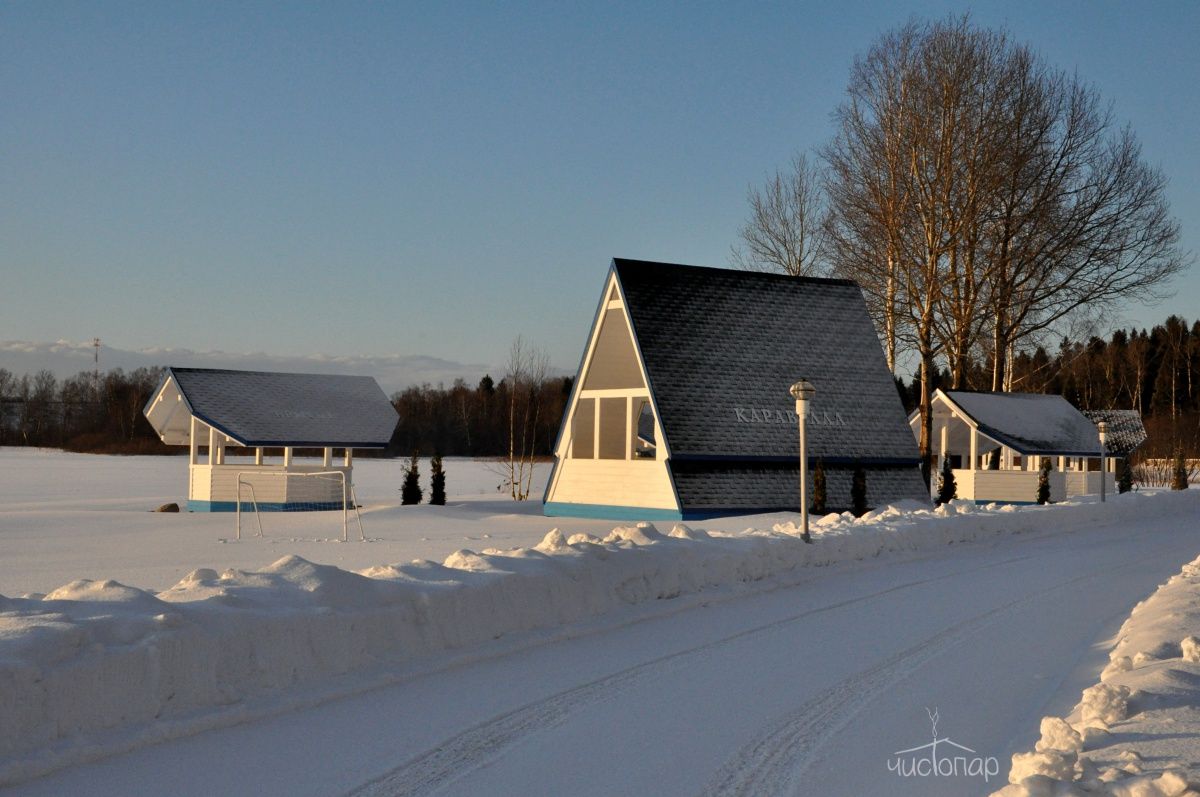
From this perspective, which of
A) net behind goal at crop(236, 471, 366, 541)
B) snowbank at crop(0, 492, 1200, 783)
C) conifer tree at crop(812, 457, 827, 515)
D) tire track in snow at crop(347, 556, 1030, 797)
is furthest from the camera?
net behind goal at crop(236, 471, 366, 541)

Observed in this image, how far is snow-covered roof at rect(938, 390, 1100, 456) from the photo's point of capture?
3688 centimetres

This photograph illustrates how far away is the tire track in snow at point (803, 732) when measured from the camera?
228 inches

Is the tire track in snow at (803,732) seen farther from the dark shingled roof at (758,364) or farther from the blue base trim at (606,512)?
the dark shingled roof at (758,364)

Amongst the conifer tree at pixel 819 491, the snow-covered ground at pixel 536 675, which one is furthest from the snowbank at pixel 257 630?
the conifer tree at pixel 819 491

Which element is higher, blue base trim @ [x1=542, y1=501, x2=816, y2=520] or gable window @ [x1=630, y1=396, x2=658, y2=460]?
gable window @ [x1=630, y1=396, x2=658, y2=460]

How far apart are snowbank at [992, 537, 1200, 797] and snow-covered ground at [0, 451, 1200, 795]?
47 cm

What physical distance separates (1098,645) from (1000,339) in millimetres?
32950

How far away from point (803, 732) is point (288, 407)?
29.7 meters

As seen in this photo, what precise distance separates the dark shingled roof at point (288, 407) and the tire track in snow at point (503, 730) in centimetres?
2444

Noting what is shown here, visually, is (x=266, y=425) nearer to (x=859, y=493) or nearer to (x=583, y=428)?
(x=583, y=428)

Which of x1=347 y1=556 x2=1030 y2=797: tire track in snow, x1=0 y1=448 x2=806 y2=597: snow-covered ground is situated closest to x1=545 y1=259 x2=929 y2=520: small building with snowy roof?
x1=0 y1=448 x2=806 y2=597: snow-covered ground

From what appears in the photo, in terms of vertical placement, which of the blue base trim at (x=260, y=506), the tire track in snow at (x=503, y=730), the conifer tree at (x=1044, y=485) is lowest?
the blue base trim at (x=260, y=506)

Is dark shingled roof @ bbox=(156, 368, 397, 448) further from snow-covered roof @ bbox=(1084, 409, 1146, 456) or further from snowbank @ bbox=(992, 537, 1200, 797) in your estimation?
snow-covered roof @ bbox=(1084, 409, 1146, 456)

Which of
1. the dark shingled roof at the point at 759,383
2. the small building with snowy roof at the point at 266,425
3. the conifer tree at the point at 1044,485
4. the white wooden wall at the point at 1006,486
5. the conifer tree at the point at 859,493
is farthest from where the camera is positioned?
the white wooden wall at the point at 1006,486
